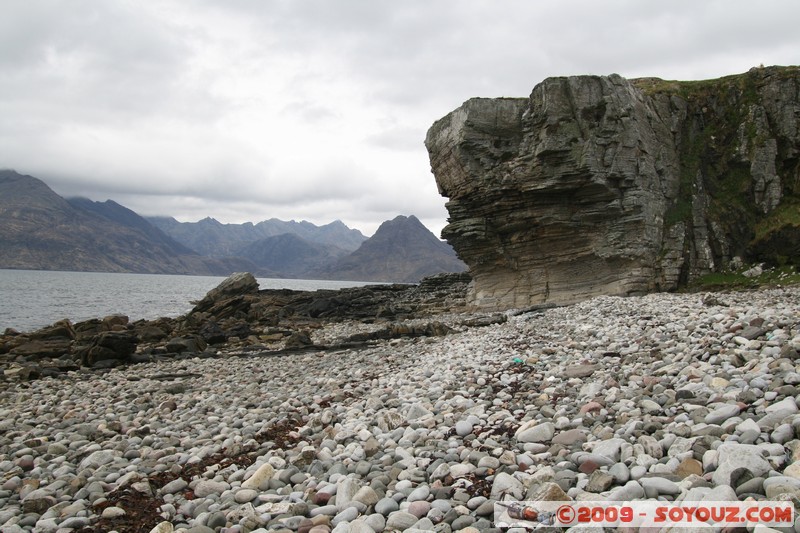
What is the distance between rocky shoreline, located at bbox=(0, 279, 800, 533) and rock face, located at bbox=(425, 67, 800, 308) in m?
17.1

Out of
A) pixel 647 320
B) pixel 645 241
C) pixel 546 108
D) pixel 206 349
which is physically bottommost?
pixel 206 349

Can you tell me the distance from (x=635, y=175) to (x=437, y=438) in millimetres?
26833

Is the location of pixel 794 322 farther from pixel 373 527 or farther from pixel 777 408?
pixel 373 527

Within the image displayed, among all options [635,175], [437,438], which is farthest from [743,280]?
[437,438]

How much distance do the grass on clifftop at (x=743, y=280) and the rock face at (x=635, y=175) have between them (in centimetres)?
79

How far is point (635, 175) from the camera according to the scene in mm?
28359

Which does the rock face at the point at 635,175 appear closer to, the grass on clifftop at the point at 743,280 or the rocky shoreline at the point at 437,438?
the grass on clifftop at the point at 743,280

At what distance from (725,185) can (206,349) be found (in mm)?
32176

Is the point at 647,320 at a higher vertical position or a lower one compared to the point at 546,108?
lower

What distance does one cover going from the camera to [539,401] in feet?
23.8

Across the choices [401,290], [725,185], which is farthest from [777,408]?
[401,290]

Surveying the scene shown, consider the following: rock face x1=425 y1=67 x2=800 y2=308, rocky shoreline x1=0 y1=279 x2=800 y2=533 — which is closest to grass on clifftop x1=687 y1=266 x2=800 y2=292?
rock face x1=425 y1=67 x2=800 y2=308

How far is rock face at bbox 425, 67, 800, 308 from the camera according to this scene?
2836 centimetres

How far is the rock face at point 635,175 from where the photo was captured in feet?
93.0
